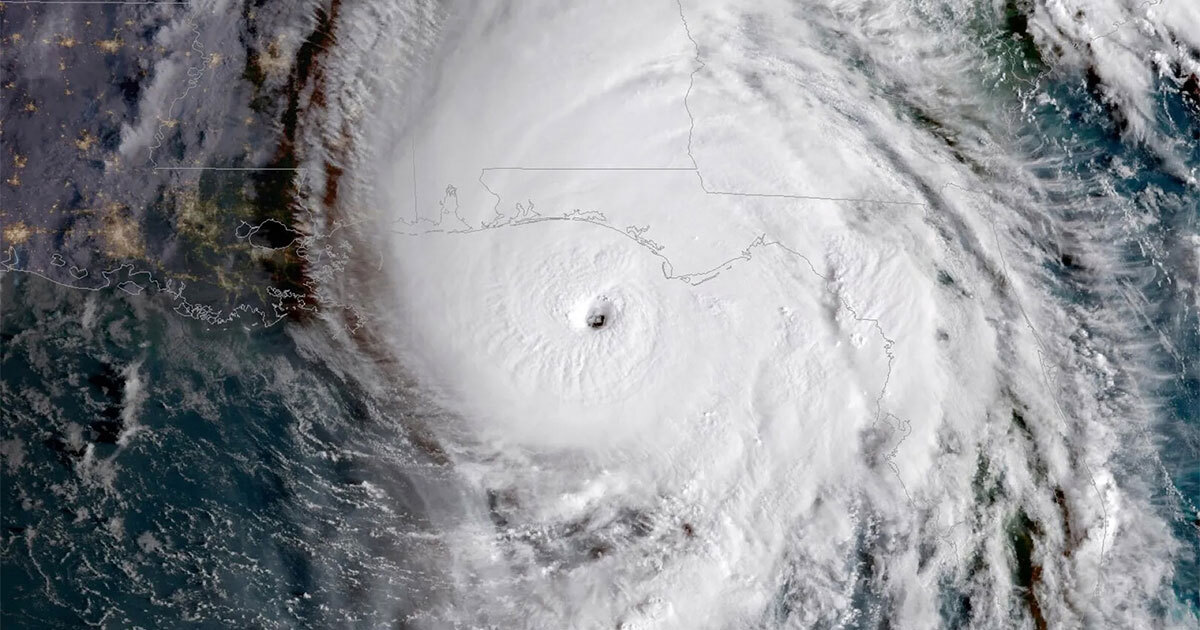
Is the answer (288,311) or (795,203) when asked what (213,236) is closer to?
(288,311)

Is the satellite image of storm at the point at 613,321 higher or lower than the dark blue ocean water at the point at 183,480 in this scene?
higher

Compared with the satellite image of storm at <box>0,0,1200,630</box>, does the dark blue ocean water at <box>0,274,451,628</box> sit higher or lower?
lower

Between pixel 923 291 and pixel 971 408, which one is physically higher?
pixel 923 291

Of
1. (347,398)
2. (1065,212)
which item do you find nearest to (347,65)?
(347,398)

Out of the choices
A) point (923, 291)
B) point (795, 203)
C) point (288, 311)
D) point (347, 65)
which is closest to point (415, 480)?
point (288, 311)

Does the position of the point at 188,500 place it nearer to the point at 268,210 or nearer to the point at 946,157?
the point at 268,210

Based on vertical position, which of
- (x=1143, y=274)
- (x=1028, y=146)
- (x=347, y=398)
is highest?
(x=1028, y=146)

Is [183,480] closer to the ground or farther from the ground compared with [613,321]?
closer to the ground
